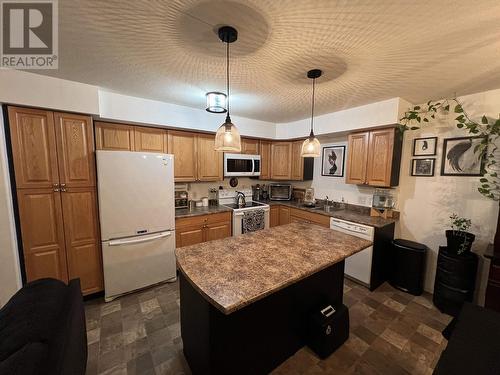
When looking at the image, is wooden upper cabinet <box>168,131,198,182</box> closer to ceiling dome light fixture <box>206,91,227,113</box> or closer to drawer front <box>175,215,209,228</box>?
drawer front <box>175,215,209,228</box>

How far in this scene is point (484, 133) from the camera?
7.04ft

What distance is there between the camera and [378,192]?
296 centimetres

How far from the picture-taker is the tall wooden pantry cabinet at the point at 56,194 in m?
1.97

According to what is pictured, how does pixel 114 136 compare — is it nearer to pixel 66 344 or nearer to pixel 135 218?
pixel 135 218

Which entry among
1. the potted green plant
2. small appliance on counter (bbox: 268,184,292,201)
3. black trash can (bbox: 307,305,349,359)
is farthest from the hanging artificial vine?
small appliance on counter (bbox: 268,184,292,201)

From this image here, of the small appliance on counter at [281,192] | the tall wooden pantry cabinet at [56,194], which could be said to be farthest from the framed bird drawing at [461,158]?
the tall wooden pantry cabinet at [56,194]

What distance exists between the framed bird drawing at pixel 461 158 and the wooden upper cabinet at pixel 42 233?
14.7 ft

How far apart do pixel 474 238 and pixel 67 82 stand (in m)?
4.59

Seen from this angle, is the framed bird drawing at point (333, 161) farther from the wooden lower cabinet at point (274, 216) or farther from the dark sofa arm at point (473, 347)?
the dark sofa arm at point (473, 347)

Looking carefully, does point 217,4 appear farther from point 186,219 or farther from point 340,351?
point 340,351

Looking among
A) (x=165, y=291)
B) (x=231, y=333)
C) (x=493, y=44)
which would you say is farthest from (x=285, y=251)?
(x=493, y=44)

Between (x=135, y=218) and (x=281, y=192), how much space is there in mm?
2784

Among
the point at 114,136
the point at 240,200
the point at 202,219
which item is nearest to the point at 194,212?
the point at 202,219

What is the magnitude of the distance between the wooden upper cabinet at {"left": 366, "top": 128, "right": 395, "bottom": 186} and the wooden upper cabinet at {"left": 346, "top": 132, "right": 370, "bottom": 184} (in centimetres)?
6
